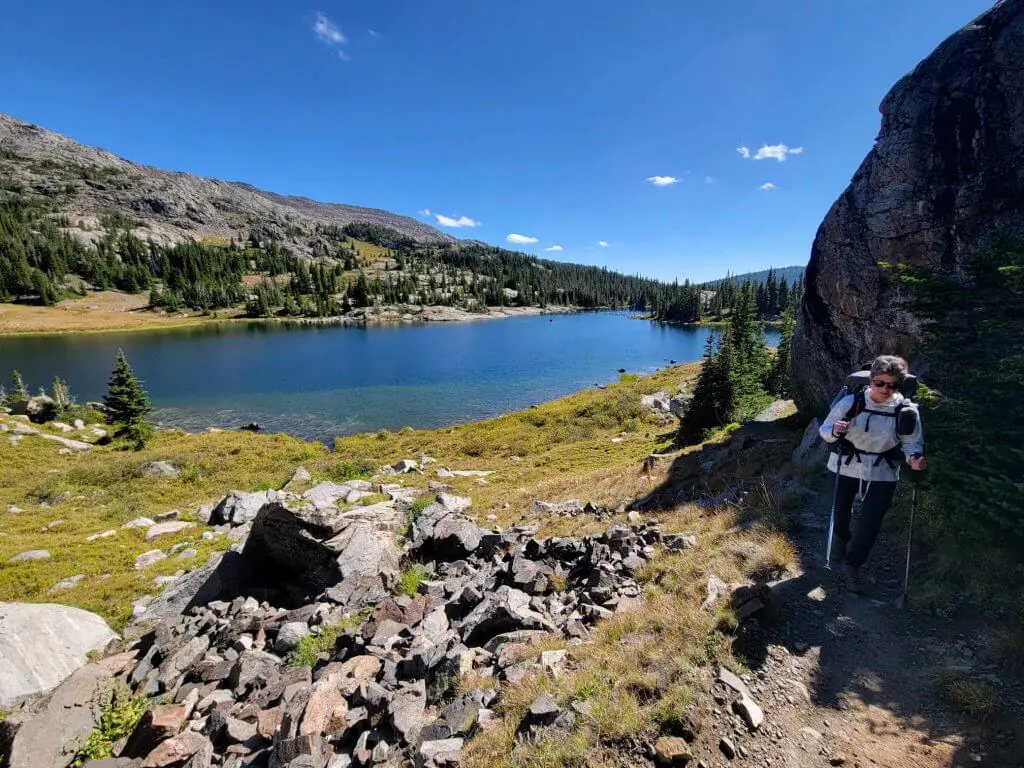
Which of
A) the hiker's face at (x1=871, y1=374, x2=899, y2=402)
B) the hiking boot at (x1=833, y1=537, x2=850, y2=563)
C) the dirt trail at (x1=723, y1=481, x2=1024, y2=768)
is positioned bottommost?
the dirt trail at (x1=723, y1=481, x2=1024, y2=768)

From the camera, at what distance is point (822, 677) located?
4.69m

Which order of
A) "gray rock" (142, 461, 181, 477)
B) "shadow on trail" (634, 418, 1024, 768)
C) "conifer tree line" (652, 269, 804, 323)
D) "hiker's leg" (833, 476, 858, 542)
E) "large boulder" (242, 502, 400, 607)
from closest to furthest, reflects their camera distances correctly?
"shadow on trail" (634, 418, 1024, 768)
"hiker's leg" (833, 476, 858, 542)
"large boulder" (242, 502, 400, 607)
"gray rock" (142, 461, 181, 477)
"conifer tree line" (652, 269, 804, 323)

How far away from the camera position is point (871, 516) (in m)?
5.90

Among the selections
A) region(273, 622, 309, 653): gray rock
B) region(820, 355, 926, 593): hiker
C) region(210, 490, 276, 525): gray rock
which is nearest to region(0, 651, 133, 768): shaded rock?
region(273, 622, 309, 653): gray rock

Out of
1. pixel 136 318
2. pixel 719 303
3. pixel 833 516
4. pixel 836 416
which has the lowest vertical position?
pixel 833 516

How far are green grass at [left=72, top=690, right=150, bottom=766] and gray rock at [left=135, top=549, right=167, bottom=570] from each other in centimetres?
737

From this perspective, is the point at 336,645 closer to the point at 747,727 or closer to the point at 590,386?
the point at 747,727

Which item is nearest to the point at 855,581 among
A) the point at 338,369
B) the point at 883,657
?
the point at 883,657

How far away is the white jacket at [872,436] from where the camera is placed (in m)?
5.52

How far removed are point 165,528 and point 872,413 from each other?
20862 mm

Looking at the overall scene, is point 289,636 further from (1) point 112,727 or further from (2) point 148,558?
(2) point 148,558

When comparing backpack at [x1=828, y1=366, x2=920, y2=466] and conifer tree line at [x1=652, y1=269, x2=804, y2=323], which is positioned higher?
conifer tree line at [x1=652, y1=269, x2=804, y2=323]

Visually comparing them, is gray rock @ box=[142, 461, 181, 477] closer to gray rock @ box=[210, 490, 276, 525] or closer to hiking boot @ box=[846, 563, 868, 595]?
gray rock @ box=[210, 490, 276, 525]

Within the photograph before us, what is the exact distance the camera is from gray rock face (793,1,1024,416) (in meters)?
10.7
